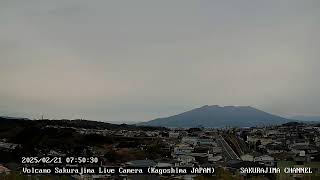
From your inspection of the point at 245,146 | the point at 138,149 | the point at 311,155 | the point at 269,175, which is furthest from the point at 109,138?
the point at 269,175

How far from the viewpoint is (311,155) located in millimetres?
42188

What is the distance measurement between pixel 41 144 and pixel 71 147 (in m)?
2.98

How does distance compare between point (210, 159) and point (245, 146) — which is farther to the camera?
point (245, 146)

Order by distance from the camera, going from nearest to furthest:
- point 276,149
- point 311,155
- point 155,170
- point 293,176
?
1. point 155,170
2. point 293,176
3. point 311,155
4. point 276,149

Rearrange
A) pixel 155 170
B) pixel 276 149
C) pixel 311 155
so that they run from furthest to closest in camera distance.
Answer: pixel 276 149 → pixel 311 155 → pixel 155 170

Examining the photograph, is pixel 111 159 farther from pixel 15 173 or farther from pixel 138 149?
pixel 15 173

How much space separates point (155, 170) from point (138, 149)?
72.6 ft

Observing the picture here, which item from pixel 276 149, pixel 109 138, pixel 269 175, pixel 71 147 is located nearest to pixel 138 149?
pixel 71 147

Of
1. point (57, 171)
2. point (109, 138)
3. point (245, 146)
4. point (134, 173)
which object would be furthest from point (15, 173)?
point (245, 146)

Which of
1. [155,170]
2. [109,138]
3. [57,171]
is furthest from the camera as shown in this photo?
[109,138]

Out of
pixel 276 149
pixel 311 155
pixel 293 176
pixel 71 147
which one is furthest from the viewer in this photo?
pixel 276 149

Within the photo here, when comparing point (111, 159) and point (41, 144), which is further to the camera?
point (41, 144)

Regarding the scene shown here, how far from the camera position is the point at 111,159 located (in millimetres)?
39375

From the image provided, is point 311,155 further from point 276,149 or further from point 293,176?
point 293,176
